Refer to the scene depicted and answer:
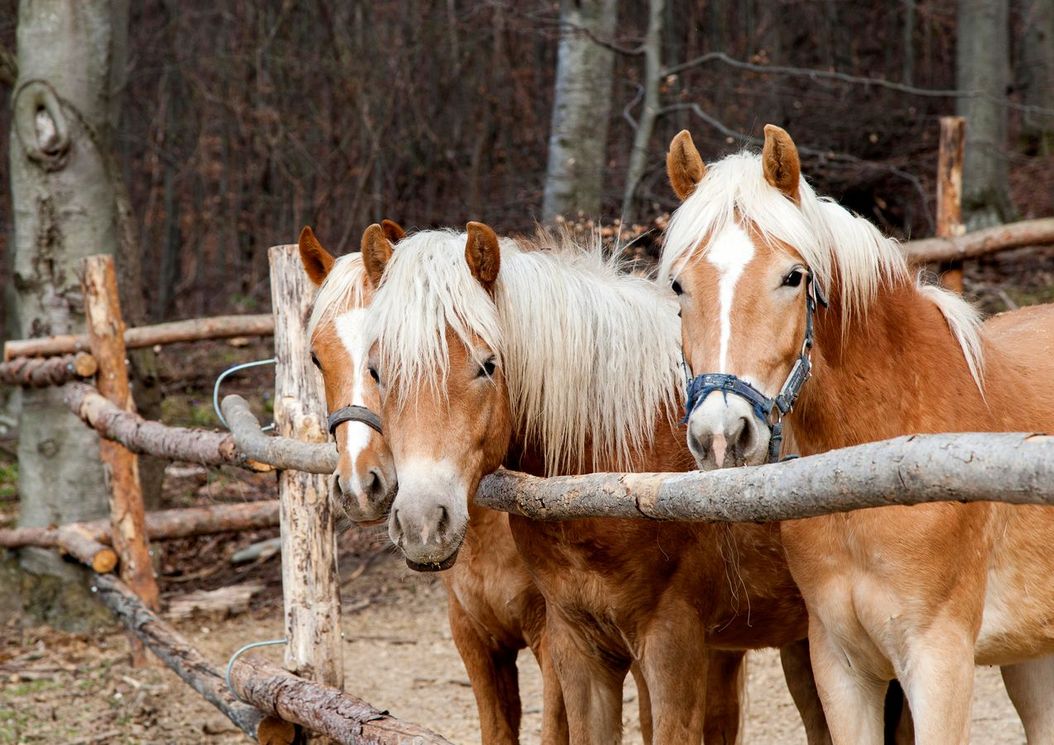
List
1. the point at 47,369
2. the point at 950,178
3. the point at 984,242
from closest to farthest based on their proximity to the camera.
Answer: the point at 984,242 → the point at 950,178 → the point at 47,369

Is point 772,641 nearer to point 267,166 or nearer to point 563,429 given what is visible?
point 563,429

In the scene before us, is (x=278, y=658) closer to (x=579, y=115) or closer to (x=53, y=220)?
(x=53, y=220)

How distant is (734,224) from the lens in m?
2.78

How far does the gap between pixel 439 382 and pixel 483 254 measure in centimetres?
40

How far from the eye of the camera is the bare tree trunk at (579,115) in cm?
771

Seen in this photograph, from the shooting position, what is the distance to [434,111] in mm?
11781

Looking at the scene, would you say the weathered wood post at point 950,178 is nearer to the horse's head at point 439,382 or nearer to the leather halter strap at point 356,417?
the horse's head at point 439,382

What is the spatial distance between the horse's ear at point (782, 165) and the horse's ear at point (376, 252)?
3.41 feet

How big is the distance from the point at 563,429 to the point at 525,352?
0.81 feet

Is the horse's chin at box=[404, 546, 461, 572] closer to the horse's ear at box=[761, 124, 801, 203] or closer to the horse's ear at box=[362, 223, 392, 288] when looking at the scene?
the horse's ear at box=[362, 223, 392, 288]

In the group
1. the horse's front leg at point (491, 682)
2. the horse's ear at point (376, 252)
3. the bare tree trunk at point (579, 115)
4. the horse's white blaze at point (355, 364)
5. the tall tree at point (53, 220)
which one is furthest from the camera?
the bare tree trunk at point (579, 115)

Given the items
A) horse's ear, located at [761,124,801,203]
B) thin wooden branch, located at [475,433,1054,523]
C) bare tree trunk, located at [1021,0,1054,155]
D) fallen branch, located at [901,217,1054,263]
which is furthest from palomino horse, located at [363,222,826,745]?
bare tree trunk, located at [1021,0,1054,155]

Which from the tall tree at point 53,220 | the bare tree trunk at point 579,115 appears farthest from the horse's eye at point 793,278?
the tall tree at point 53,220

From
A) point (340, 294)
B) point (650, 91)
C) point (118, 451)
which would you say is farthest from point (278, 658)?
point (650, 91)
